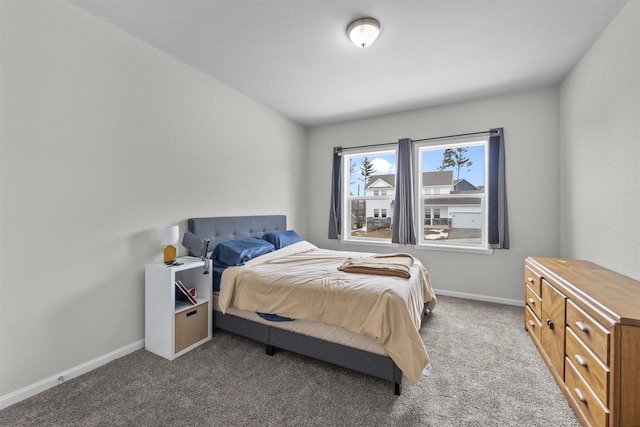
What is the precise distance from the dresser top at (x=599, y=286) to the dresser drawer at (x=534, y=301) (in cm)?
25

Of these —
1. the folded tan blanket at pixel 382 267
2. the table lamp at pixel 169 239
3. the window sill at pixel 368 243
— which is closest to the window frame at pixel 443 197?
the window sill at pixel 368 243

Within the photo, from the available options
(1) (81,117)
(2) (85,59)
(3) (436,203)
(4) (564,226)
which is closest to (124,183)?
(1) (81,117)

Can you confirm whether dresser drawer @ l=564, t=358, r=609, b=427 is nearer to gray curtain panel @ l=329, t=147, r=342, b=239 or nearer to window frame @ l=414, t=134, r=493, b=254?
window frame @ l=414, t=134, r=493, b=254

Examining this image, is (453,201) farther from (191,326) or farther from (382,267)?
(191,326)

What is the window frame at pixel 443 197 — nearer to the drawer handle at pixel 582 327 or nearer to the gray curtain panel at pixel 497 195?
the gray curtain panel at pixel 497 195

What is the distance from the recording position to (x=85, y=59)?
2016 mm

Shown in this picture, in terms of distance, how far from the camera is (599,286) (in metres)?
1.66

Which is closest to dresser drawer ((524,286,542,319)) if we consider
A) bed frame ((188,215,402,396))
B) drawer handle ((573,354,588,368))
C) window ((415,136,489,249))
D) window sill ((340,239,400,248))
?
drawer handle ((573,354,588,368))

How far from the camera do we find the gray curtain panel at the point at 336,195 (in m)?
4.50

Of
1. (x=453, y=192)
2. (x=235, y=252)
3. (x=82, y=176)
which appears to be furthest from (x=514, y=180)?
(x=82, y=176)

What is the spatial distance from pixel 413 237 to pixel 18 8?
4.34 m

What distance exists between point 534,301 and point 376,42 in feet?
8.86

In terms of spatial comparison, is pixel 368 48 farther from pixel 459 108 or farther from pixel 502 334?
pixel 502 334

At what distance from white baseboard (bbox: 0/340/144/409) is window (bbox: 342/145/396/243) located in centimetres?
319
